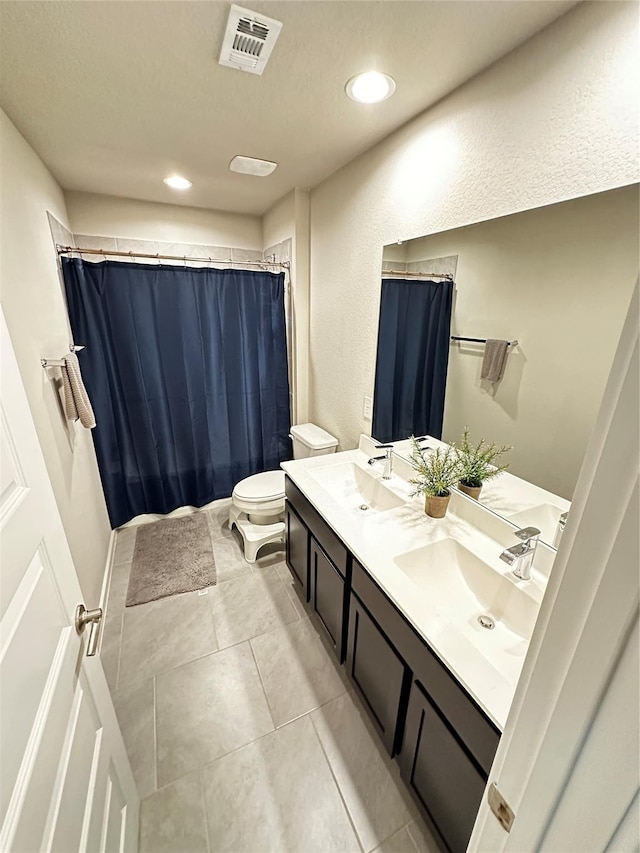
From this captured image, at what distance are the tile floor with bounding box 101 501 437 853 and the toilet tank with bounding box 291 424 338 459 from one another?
0.94 metres

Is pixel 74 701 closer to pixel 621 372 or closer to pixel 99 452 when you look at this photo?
pixel 621 372

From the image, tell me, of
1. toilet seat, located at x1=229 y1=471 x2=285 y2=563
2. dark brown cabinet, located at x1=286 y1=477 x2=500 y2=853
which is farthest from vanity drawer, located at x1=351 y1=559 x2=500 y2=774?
toilet seat, located at x1=229 y1=471 x2=285 y2=563

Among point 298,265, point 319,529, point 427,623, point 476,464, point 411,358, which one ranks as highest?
point 298,265

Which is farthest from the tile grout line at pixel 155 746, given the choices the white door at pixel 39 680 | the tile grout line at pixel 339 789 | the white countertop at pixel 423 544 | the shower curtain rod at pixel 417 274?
the shower curtain rod at pixel 417 274

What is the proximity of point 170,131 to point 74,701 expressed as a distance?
82.3 inches

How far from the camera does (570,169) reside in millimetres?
959

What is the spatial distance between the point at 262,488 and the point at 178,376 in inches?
41.2

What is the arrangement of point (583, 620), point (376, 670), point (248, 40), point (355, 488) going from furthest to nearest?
point (355, 488) → point (376, 670) → point (248, 40) → point (583, 620)

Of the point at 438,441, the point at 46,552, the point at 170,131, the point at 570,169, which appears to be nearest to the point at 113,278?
the point at 170,131

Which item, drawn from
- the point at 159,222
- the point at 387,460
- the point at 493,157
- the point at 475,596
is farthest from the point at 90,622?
the point at 159,222

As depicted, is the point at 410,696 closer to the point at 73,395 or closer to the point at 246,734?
the point at 246,734

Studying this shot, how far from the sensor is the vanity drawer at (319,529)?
1390 millimetres

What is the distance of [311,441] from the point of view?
7.68 feet

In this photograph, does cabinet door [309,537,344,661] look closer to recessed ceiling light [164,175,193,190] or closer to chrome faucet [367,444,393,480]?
chrome faucet [367,444,393,480]
